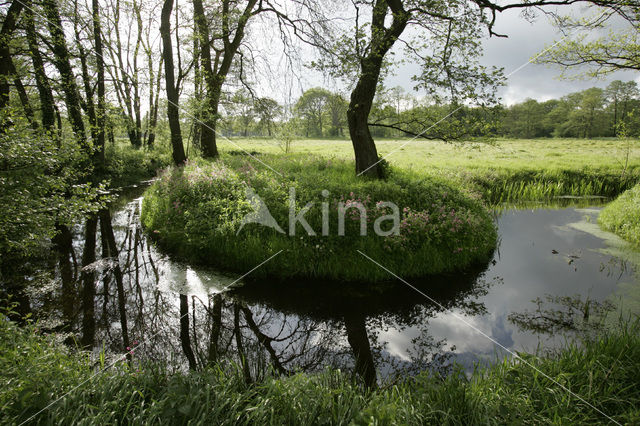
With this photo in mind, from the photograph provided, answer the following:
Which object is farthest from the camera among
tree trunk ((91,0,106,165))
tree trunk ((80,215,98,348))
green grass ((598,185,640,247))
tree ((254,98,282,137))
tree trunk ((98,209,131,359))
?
tree ((254,98,282,137))

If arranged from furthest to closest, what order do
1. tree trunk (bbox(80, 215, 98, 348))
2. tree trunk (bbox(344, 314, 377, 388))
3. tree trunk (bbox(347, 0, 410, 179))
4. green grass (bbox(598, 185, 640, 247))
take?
green grass (bbox(598, 185, 640, 247)) < tree trunk (bbox(347, 0, 410, 179)) < tree trunk (bbox(80, 215, 98, 348)) < tree trunk (bbox(344, 314, 377, 388))

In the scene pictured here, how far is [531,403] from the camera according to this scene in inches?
117

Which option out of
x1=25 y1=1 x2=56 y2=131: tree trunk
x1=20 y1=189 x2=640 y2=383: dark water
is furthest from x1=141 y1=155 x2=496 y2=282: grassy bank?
x1=25 y1=1 x2=56 y2=131: tree trunk

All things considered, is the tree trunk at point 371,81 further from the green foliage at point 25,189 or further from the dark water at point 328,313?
the green foliage at point 25,189

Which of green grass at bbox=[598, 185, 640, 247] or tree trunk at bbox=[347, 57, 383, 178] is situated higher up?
tree trunk at bbox=[347, 57, 383, 178]

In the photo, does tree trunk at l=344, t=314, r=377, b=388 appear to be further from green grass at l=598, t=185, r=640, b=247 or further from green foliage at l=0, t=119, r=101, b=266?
green grass at l=598, t=185, r=640, b=247

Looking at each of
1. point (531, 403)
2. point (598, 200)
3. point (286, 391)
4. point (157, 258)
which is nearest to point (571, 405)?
point (531, 403)

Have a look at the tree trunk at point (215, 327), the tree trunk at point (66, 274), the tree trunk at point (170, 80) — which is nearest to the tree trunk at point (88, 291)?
the tree trunk at point (66, 274)

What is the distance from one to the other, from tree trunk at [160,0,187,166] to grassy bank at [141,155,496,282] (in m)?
6.73

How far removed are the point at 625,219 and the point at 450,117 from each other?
6804 millimetres

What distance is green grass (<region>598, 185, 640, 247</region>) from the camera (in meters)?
8.59

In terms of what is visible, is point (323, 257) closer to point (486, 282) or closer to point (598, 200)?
point (486, 282)

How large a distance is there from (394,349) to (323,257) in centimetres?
275

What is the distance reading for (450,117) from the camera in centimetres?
873
